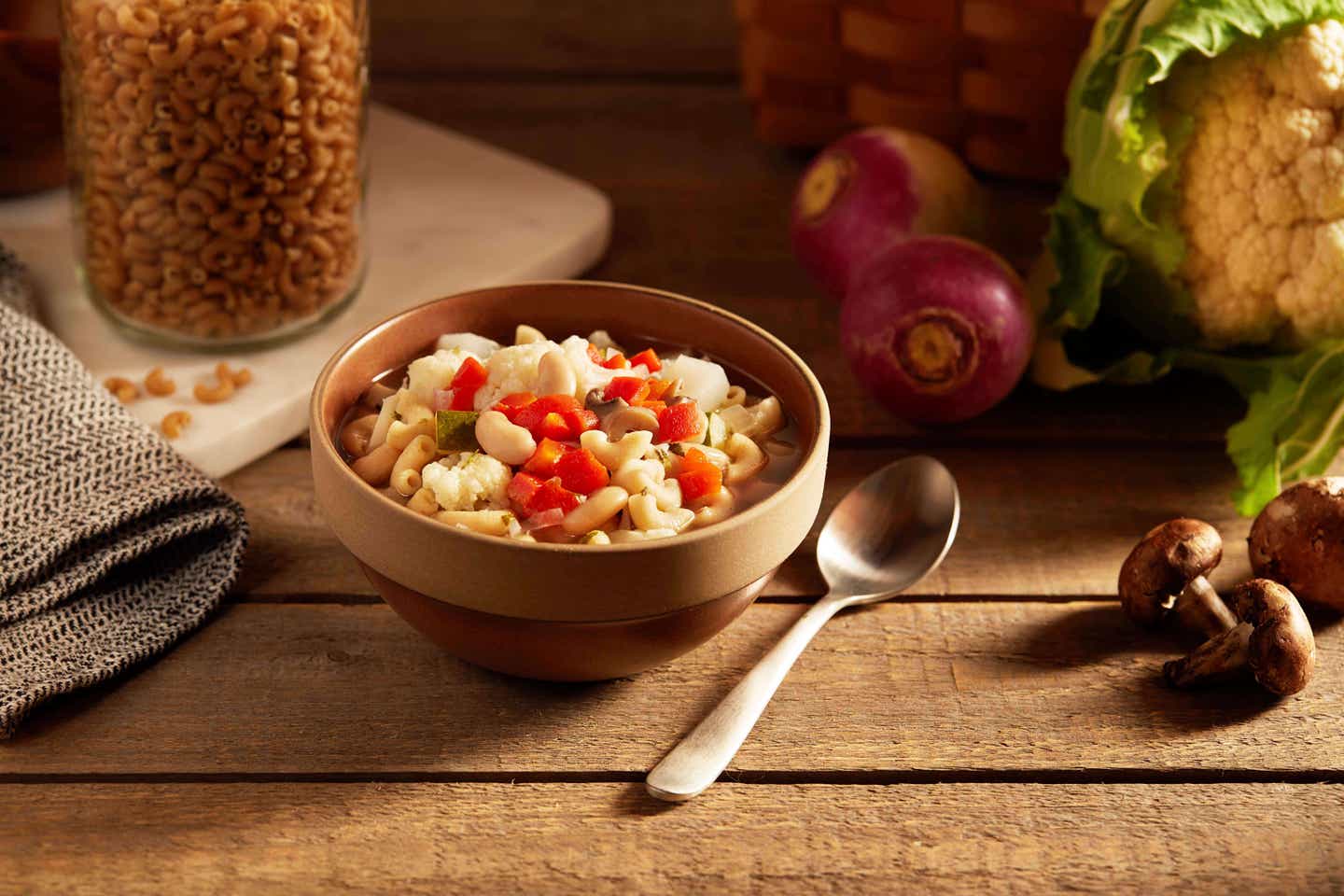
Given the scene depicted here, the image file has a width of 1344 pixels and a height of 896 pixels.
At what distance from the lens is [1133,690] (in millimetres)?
1203

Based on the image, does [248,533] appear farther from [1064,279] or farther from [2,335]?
[1064,279]

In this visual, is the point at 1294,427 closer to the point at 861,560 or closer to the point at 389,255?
the point at 861,560

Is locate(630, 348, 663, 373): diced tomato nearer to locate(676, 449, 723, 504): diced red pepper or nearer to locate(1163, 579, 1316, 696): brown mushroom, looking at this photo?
locate(676, 449, 723, 504): diced red pepper

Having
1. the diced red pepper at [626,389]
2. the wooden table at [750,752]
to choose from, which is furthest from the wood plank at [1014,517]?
the diced red pepper at [626,389]

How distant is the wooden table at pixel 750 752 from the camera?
1.03m

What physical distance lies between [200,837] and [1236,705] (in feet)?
2.62

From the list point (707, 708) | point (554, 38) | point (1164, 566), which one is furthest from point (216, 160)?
point (554, 38)

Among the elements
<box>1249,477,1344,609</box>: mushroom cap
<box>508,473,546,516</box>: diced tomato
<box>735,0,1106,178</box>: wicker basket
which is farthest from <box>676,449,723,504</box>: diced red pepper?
<box>735,0,1106,178</box>: wicker basket

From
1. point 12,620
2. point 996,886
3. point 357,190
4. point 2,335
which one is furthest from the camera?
point 357,190

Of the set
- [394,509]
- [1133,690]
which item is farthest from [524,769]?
[1133,690]

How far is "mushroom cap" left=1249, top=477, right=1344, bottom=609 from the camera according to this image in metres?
1.25

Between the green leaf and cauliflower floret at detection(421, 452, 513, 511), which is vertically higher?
cauliflower floret at detection(421, 452, 513, 511)

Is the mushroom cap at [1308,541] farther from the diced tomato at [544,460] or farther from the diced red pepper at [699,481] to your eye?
the diced tomato at [544,460]

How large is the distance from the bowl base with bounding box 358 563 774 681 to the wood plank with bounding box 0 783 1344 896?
0.30ft
